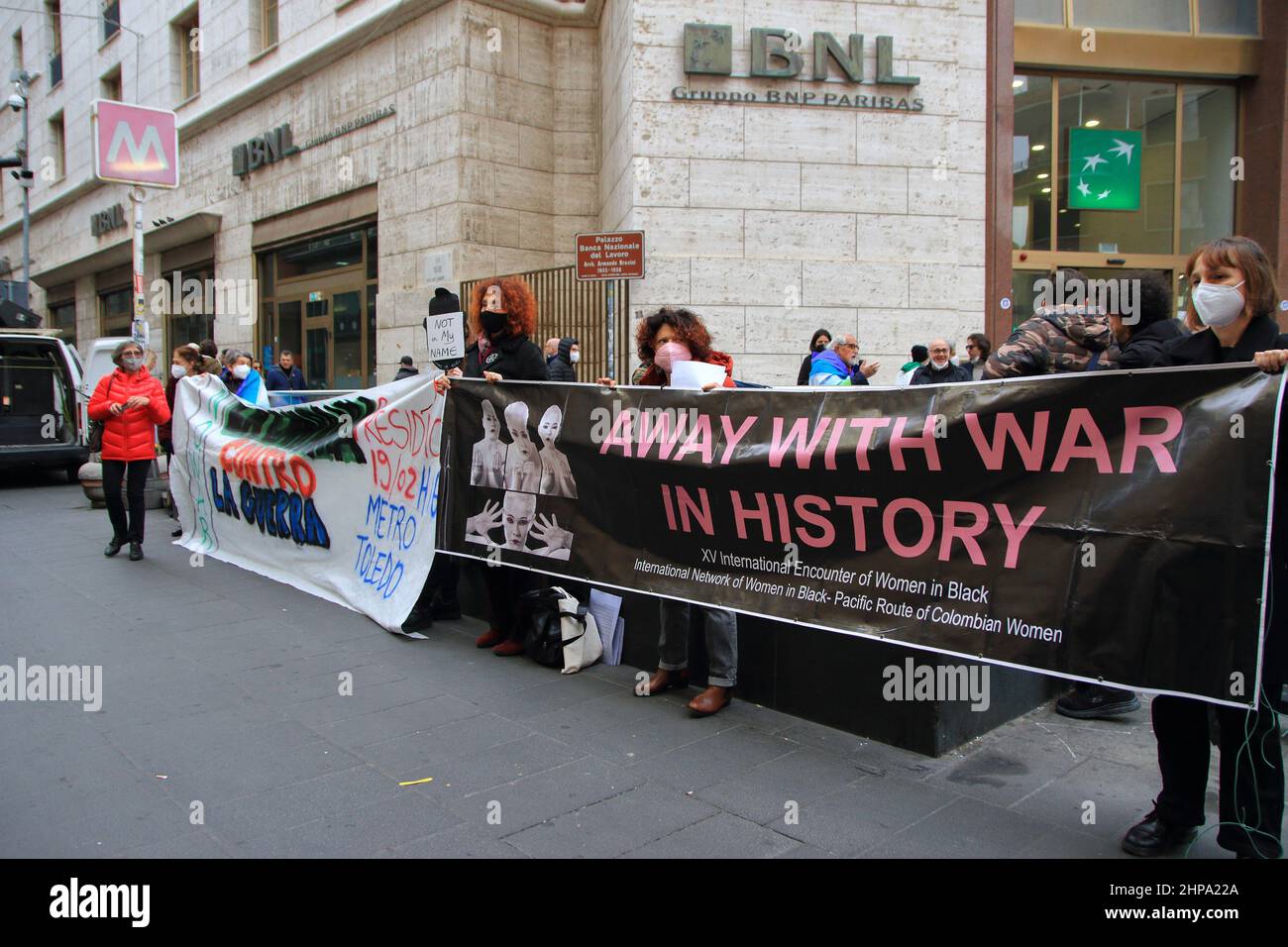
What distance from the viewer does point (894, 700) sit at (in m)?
4.20

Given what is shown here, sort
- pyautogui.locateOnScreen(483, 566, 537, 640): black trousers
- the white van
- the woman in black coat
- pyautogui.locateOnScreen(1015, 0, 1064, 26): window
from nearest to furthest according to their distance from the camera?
pyautogui.locateOnScreen(483, 566, 537, 640): black trousers → the woman in black coat → pyautogui.locateOnScreen(1015, 0, 1064, 26): window → the white van

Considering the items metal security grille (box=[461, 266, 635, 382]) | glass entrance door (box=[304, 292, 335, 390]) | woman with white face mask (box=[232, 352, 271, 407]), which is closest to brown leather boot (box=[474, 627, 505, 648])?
woman with white face mask (box=[232, 352, 271, 407])

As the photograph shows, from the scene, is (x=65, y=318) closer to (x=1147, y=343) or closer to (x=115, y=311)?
(x=115, y=311)

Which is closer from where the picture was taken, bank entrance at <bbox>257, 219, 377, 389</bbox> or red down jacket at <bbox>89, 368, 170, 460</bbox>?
red down jacket at <bbox>89, 368, 170, 460</bbox>

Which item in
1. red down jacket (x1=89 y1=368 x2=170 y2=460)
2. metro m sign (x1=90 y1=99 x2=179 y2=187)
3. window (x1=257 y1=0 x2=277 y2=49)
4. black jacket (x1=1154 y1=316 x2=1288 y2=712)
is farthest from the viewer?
window (x1=257 y1=0 x2=277 y2=49)

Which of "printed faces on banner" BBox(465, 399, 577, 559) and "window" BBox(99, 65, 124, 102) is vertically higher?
"window" BBox(99, 65, 124, 102)

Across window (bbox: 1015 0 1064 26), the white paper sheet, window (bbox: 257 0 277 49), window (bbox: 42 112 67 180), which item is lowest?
the white paper sheet

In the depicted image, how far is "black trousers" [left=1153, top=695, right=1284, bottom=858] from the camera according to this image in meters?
2.96

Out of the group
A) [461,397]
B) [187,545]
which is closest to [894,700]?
[461,397]

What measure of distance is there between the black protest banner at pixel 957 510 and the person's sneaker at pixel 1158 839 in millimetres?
538

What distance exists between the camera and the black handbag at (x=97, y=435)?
852 cm

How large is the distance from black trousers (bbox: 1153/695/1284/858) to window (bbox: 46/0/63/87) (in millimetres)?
33076

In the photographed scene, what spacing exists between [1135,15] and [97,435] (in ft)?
51.2

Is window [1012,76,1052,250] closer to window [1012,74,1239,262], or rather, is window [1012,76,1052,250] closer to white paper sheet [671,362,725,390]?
window [1012,74,1239,262]
